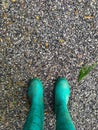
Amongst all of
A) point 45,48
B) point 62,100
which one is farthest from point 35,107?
point 45,48

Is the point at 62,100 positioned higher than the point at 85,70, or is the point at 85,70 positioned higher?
the point at 85,70

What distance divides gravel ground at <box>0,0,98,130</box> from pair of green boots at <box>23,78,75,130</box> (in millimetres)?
52

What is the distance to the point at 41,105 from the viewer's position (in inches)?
66.9

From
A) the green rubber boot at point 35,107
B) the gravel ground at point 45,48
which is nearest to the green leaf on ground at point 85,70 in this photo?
the gravel ground at point 45,48

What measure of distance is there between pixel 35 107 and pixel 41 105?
0.17 ft

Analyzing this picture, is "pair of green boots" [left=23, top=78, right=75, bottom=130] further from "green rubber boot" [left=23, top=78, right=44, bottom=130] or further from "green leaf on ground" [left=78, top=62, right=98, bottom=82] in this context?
"green leaf on ground" [left=78, top=62, right=98, bottom=82]

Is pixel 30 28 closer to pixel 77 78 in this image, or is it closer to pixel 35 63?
pixel 35 63

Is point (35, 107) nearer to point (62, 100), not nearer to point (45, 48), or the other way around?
point (62, 100)

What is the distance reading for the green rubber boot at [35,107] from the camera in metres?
1.51

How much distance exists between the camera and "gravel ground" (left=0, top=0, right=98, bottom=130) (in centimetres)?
172

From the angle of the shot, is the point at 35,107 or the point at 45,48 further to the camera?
the point at 45,48

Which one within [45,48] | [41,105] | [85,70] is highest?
[45,48]

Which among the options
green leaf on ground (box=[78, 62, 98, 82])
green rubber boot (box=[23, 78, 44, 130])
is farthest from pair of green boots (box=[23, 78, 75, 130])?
green leaf on ground (box=[78, 62, 98, 82])

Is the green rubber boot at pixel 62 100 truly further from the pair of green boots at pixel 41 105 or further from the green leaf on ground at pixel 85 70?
the green leaf on ground at pixel 85 70
